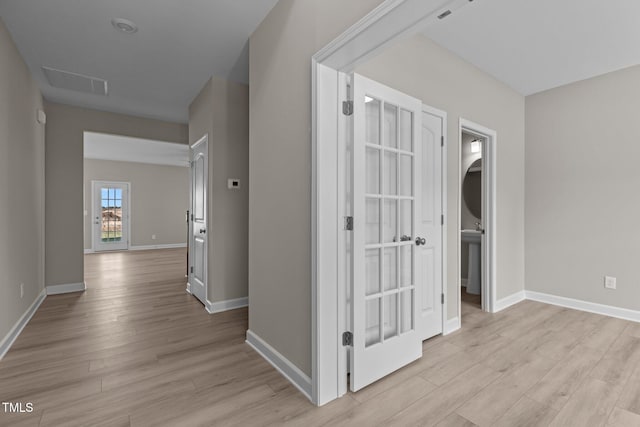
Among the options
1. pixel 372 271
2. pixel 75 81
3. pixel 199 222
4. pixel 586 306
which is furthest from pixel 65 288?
pixel 586 306

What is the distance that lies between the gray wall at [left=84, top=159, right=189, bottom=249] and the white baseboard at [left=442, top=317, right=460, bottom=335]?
8.77 metres

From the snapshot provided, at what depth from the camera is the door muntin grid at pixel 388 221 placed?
2.06m

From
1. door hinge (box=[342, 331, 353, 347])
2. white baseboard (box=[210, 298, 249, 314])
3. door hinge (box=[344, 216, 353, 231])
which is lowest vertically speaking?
white baseboard (box=[210, 298, 249, 314])

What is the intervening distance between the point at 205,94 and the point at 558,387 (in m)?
4.31

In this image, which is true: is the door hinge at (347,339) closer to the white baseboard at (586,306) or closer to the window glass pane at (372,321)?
the window glass pane at (372,321)

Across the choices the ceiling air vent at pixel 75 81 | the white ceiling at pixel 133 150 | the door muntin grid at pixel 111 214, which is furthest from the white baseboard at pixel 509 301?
the door muntin grid at pixel 111 214

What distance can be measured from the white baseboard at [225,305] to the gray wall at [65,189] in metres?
2.39

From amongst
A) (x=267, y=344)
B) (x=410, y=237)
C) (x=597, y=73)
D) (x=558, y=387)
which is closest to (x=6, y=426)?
(x=267, y=344)

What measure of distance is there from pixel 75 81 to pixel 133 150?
402 centimetres

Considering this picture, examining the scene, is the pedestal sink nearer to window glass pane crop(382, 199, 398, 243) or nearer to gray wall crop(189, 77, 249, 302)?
window glass pane crop(382, 199, 398, 243)

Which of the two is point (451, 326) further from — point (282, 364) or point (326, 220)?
point (326, 220)

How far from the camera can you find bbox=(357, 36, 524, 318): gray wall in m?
2.50

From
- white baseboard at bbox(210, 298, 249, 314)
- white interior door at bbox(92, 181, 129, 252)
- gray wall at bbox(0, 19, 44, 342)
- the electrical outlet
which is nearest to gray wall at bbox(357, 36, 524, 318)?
the electrical outlet

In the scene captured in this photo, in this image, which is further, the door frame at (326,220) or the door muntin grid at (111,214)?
the door muntin grid at (111,214)
